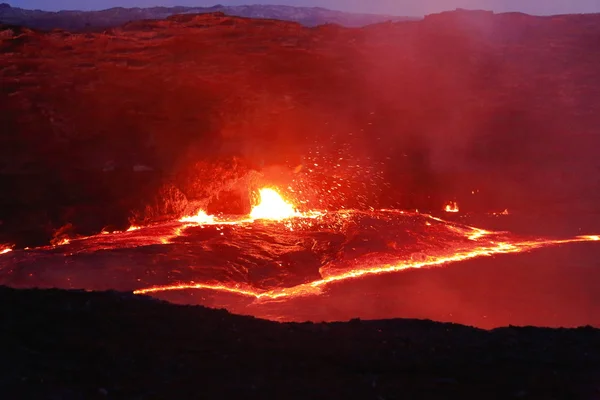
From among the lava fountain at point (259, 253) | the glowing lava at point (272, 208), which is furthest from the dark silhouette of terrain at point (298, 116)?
the lava fountain at point (259, 253)

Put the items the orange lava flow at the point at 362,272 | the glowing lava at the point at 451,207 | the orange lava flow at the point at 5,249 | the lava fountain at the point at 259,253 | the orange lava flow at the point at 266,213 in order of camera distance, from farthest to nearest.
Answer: the glowing lava at the point at 451,207
the orange lava flow at the point at 266,213
the orange lava flow at the point at 5,249
the lava fountain at the point at 259,253
the orange lava flow at the point at 362,272

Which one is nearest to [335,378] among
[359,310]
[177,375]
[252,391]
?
[252,391]

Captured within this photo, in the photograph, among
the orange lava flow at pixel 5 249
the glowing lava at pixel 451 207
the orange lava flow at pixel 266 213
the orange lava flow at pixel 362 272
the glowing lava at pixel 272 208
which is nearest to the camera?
the orange lava flow at pixel 362 272

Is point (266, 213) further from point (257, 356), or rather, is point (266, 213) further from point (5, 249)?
point (257, 356)

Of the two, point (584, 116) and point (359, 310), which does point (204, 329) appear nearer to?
point (359, 310)

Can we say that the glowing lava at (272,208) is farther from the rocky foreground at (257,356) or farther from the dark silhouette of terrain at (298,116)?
the rocky foreground at (257,356)

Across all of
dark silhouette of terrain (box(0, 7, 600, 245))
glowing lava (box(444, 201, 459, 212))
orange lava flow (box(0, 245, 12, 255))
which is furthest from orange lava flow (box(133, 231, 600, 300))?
orange lava flow (box(0, 245, 12, 255))

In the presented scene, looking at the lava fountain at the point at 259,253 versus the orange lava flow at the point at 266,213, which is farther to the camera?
the orange lava flow at the point at 266,213
